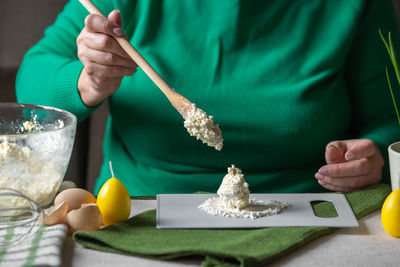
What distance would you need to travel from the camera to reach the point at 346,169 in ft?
3.42

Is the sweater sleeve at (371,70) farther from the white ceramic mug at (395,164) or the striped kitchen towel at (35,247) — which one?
the striped kitchen towel at (35,247)

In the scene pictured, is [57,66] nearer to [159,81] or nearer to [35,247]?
[159,81]

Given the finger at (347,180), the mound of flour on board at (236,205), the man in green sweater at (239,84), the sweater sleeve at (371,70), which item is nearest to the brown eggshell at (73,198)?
the mound of flour on board at (236,205)

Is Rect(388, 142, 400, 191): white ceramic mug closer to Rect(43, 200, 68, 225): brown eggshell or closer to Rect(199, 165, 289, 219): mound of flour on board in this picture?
Rect(199, 165, 289, 219): mound of flour on board

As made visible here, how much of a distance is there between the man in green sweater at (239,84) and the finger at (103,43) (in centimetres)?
15

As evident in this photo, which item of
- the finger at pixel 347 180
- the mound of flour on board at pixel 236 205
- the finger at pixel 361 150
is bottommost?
the finger at pixel 347 180

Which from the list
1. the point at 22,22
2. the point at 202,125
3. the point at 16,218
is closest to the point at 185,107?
the point at 202,125

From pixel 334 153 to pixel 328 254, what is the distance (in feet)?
1.07

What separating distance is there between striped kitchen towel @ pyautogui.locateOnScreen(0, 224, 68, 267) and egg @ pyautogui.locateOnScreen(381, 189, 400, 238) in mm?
450

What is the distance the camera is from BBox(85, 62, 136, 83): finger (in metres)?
1.03

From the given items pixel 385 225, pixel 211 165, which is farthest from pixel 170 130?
pixel 385 225

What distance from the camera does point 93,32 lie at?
3.30ft

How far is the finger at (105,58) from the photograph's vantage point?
1.01 m

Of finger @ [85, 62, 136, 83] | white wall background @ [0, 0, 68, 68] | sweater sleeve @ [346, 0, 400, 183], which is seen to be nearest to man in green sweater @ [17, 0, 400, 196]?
sweater sleeve @ [346, 0, 400, 183]
